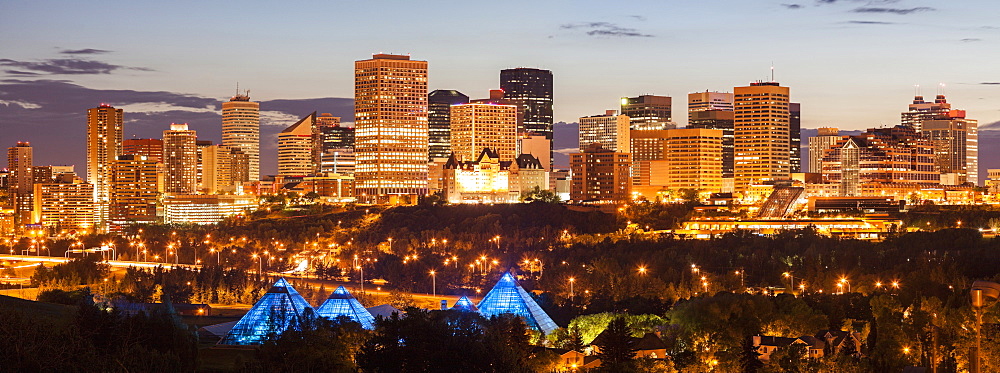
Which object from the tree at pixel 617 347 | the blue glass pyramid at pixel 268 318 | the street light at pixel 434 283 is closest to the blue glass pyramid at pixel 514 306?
the blue glass pyramid at pixel 268 318

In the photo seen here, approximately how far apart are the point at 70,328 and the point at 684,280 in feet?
207

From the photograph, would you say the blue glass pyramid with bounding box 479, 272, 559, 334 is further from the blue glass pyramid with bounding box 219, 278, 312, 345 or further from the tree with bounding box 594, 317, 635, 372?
the tree with bounding box 594, 317, 635, 372

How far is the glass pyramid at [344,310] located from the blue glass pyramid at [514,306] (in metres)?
7.43

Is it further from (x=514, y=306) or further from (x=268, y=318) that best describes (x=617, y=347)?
(x=268, y=318)

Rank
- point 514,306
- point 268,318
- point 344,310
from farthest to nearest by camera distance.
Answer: point 514,306 < point 344,310 < point 268,318

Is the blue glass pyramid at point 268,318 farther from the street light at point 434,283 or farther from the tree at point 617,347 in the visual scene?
the street light at point 434,283

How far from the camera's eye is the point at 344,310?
8312cm

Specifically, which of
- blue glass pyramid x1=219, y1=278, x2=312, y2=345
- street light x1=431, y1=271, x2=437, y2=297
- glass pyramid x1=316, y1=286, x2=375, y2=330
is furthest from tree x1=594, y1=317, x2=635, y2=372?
street light x1=431, y1=271, x2=437, y2=297

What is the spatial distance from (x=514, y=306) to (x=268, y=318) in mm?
15529

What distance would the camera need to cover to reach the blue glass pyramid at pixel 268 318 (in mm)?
79625

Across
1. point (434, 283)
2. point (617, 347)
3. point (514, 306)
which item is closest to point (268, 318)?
point (514, 306)

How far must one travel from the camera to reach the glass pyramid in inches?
3243

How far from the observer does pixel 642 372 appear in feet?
200

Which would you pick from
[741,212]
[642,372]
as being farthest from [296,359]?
[741,212]
